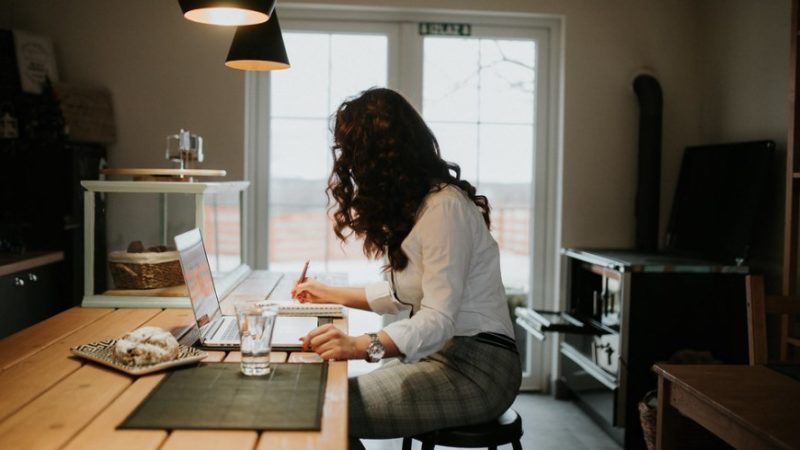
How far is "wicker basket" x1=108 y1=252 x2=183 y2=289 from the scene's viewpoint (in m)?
2.33

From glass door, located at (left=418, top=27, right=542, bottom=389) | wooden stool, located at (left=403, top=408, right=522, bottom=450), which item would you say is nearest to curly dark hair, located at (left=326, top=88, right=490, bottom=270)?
wooden stool, located at (left=403, top=408, right=522, bottom=450)

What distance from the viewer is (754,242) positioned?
360cm

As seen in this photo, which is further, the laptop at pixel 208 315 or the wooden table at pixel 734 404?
the laptop at pixel 208 315

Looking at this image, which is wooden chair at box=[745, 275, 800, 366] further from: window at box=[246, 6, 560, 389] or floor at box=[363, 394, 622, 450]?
window at box=[246, 6, 560, 389]

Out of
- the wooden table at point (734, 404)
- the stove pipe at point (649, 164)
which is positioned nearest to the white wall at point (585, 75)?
the stove pipe at point (649, 164)

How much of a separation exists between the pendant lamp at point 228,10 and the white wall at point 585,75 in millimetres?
2126

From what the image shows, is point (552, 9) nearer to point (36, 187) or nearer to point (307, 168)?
point (307, 168)

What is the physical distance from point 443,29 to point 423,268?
8.25 ft

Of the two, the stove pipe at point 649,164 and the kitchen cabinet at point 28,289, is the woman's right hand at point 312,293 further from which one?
the stove pipe at point 649,164

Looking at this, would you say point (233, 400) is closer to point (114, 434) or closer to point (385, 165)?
point (114, 434)

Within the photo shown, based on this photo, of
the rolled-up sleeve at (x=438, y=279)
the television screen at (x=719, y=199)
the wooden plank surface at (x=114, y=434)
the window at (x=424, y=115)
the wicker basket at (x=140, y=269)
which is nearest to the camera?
the wooden plank surface at (x=114, y=434)

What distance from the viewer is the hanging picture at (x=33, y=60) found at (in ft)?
11.7

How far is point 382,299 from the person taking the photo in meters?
2.27

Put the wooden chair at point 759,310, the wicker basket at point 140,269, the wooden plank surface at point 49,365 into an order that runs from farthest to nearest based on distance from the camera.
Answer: the wicker basket at point 140,269 < the wooden chair at point 759,310 < the wooden plank surface at point 49,365
